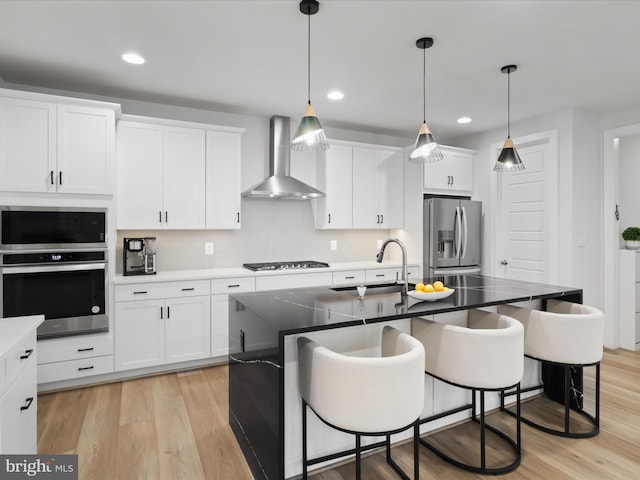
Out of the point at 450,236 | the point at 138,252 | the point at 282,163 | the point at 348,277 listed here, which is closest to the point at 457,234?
the point at 450,236

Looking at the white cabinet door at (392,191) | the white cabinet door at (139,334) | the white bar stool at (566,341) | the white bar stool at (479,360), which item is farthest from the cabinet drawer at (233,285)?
the white bar stool at (566,341)

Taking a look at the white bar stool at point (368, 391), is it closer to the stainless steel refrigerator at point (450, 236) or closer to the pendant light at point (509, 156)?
the pendant light at point (509, 156)

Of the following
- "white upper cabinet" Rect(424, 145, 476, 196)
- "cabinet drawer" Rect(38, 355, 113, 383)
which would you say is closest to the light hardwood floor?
"cabinet drawer" Rect(38, 355, 113, 383)

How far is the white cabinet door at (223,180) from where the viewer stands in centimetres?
395

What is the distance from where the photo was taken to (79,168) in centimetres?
315

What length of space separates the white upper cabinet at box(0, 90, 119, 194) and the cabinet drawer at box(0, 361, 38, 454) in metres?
1.71

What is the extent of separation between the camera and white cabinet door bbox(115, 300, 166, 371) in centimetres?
333

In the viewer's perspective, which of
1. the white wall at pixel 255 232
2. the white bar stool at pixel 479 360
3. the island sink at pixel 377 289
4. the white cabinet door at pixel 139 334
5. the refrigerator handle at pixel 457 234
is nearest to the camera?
the white bar stool at pixel 479 360

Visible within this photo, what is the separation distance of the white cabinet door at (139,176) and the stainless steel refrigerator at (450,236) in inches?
121

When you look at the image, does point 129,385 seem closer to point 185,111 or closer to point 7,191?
point 7,191

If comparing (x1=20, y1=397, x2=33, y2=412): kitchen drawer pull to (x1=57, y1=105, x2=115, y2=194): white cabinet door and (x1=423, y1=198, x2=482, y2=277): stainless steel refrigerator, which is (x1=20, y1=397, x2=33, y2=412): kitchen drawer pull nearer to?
(x1=57, y1=105, x2=115, y2=194): white cabinet door

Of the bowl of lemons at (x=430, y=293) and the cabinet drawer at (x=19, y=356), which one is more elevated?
the bowl of lemons at (x=430, y=293)

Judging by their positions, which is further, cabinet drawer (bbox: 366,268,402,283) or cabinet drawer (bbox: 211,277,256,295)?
cabinet drawer (bbox: 366,268,402,283)

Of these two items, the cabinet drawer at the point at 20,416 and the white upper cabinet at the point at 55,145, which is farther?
the white upper cabinet at the point at 55,145
